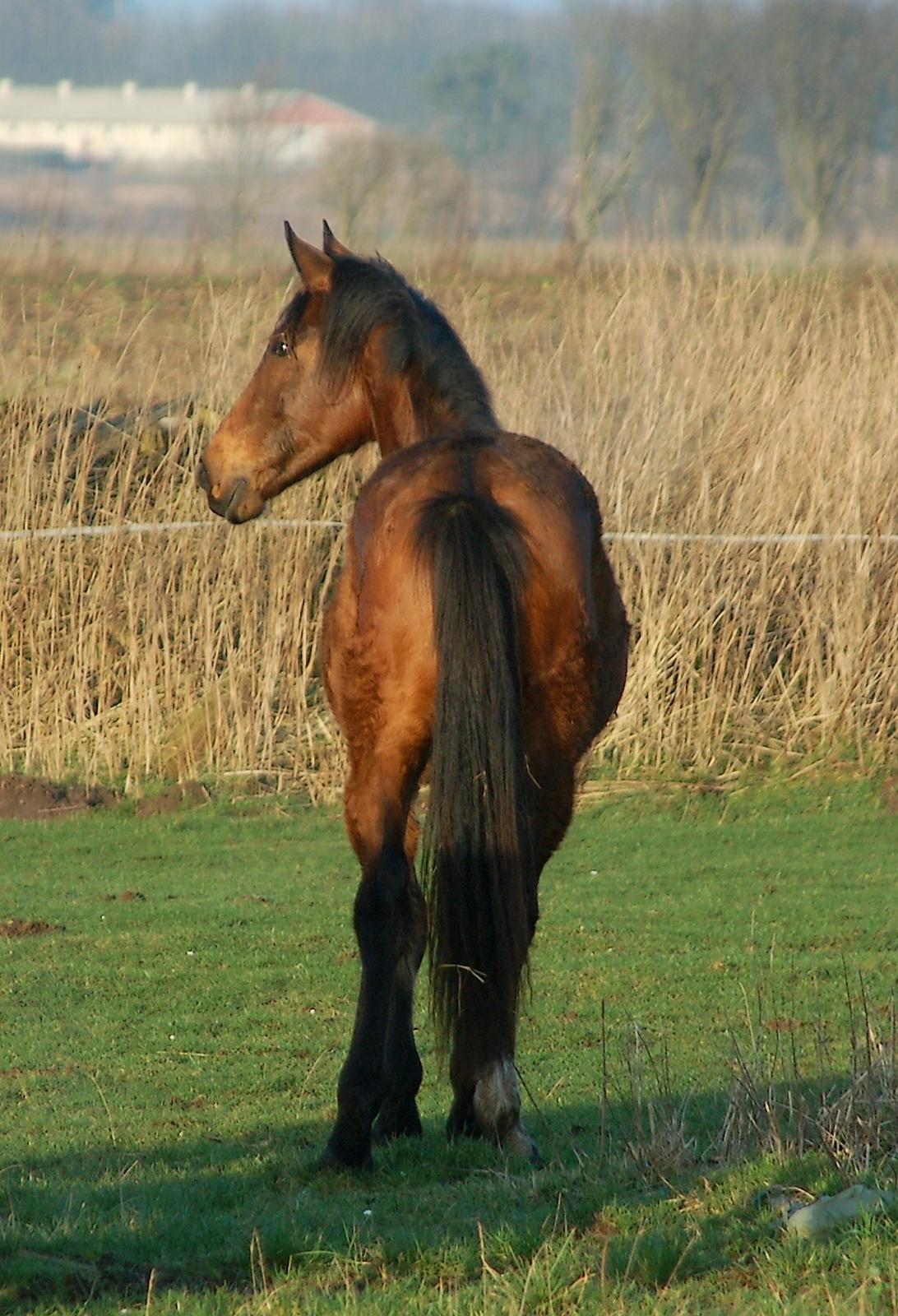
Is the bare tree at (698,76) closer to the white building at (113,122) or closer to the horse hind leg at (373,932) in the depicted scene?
the white building at (113,122)

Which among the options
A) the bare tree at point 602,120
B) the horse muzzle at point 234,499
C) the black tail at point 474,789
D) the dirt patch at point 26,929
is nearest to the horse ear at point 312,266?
the horse muzzle at point 234,499

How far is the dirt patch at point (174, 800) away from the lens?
9.62 metres

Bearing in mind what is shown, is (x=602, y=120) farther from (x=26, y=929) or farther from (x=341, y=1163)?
(x=341, y=1163)

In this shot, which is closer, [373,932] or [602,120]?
[373,932]

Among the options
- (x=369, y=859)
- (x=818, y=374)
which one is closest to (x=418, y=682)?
(x=369, y=859)

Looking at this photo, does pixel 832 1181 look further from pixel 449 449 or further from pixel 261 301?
pixel 261 301

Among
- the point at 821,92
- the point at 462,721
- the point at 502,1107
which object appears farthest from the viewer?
the point at 821,92

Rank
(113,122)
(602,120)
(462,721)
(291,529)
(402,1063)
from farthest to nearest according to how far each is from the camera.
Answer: (113,122) < (602,120) < (291,529) < (402,1063) < (462,721)

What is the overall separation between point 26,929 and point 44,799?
2651 mm

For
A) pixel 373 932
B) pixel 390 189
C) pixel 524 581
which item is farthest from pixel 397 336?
pixel 390 189

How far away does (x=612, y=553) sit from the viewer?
10.5 metres

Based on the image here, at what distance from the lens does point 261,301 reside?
11812mm

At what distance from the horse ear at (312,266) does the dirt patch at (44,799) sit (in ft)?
17.3

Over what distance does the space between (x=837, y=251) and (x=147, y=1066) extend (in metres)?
15.2
